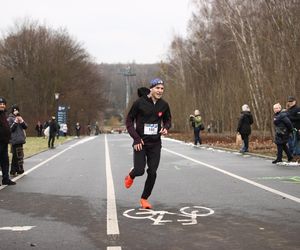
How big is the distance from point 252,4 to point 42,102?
37.8 meters

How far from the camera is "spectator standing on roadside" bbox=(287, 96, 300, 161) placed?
54.4ft

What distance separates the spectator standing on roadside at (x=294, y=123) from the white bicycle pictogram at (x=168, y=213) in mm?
9105

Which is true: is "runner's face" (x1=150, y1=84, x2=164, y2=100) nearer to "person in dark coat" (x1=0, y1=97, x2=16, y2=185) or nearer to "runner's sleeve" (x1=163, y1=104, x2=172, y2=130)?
"runner's sleeve" (x1=163, y1=104, x2=172, y2=130)

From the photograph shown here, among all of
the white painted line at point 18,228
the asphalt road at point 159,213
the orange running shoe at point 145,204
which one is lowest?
the white painted line at point 18,228

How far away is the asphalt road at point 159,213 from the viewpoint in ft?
20.4

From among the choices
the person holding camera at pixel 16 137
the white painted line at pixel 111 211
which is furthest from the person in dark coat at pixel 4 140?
the white painted line at pixel 111 211

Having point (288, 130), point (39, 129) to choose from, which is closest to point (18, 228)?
point (288, 130)

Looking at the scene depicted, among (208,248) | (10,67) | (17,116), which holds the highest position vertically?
(10,67)

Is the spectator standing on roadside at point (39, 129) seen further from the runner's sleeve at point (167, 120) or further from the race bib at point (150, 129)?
the race bib at point (150, 129)

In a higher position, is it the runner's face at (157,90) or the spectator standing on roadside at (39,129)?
the runner's face at (157,90)

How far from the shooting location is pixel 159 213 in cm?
794

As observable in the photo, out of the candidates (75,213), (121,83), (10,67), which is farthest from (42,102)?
(121,83)

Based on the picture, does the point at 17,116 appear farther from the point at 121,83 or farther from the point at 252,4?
the point at 121,83

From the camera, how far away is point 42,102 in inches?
2741
